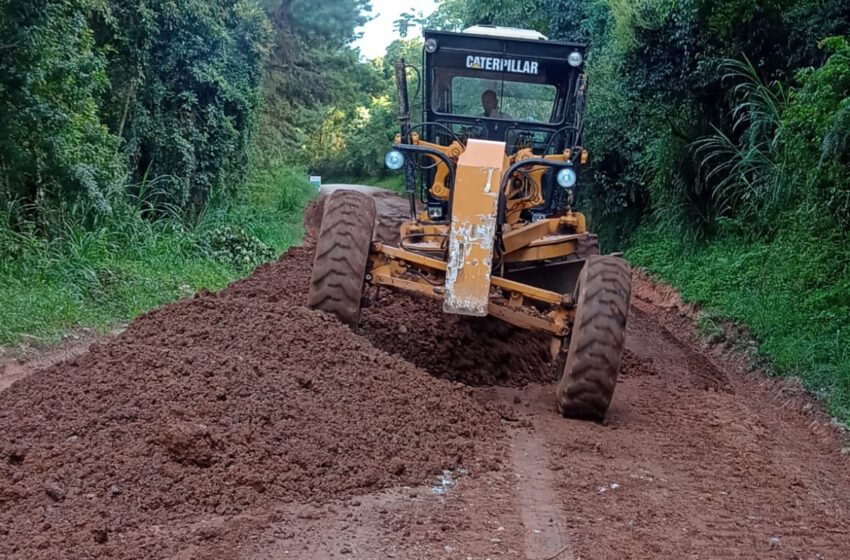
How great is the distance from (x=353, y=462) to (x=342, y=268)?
95.8 inches

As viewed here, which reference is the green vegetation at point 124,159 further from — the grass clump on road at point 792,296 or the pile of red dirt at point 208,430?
the grass clump on road at point 792,296

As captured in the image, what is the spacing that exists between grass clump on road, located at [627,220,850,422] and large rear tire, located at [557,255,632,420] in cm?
210

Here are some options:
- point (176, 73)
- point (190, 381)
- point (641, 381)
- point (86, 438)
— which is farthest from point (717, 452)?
point (176, 73)

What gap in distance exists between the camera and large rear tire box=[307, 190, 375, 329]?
286 inches

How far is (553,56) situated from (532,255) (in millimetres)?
2038

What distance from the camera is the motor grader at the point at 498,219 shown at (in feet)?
21.9

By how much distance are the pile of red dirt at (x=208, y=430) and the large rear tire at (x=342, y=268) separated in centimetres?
23

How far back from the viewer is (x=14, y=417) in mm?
5375

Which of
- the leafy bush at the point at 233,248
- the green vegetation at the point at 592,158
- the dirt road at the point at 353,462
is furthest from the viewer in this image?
the leafy bush at the point at 233,248

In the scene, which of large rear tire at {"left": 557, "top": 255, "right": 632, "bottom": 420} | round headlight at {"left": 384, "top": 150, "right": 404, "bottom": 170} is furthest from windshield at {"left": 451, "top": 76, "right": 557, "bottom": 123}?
large rear tire at {"left": 557, "top": 255, "right": 632, "bottom": 420}

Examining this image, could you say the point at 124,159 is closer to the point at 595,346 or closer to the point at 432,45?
the point at 432,45

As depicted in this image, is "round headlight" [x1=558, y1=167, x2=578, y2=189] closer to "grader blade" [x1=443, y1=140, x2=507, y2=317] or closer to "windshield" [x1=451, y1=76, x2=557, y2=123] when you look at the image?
"grader blade" [x1=443, y1=140, x2=507, y2=317]

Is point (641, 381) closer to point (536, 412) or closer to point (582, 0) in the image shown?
point (536, 412)

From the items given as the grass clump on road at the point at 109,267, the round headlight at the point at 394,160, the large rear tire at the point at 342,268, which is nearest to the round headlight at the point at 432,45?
the round headlight at the point at 394,160
